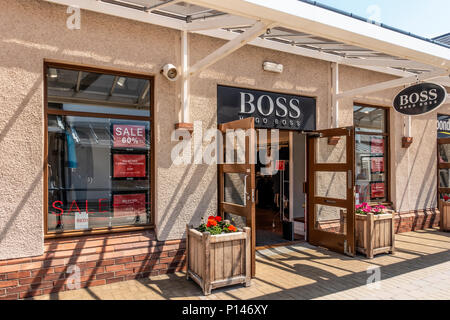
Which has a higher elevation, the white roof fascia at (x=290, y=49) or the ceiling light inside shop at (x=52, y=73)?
the white roof fascia at (x=290, y=49)

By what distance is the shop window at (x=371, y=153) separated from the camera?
6727 mm

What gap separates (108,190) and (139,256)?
1012 mm

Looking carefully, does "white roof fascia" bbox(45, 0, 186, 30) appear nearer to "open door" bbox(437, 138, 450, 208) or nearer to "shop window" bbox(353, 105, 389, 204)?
"shop window" bbox(353, 105, 389, 204)

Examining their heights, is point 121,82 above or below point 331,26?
below

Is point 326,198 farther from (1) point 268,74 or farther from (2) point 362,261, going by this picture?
(1) point 268,74

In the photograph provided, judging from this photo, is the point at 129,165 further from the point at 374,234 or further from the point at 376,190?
the point at 376,190

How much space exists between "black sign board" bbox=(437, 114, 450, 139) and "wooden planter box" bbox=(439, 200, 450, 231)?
6.04ft

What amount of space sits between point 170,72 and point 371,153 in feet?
15.8

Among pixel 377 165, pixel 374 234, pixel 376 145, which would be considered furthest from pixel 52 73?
pixel 377 165

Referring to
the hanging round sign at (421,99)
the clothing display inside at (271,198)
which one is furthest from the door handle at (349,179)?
the clothing display inside at (271,198)

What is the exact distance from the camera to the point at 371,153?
6891 millimetres

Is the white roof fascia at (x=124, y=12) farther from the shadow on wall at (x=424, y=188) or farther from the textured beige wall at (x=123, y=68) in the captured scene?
the shadow on wall at (x=424, y=188)

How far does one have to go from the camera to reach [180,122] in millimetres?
4562

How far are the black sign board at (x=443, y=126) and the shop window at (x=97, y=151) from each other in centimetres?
733
